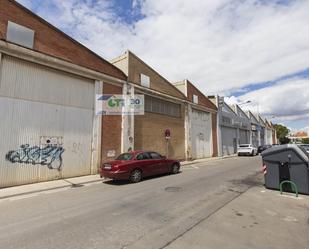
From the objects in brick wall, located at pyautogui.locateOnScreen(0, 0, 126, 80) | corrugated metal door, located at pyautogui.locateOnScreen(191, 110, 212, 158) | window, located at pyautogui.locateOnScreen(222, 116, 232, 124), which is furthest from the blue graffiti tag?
window, located at pyautogui.locateOnScreen(222, 116, 232, 124)

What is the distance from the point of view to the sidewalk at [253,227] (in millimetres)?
4594

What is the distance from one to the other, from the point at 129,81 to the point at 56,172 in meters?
7.99

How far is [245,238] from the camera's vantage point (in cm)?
486

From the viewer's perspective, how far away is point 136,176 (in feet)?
38.4

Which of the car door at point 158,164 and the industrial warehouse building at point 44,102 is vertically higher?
the industrial warehouse building at point 44,102

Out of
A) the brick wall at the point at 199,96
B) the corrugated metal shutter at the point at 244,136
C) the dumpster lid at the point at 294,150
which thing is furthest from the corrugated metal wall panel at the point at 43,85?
the corrugated metal shutter at the point at 244,136

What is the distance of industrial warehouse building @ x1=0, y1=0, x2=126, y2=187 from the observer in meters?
10.9

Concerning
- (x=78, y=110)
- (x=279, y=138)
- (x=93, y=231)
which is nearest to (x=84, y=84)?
(x=78, y=110)

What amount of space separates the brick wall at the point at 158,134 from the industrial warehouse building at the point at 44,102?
130 inches

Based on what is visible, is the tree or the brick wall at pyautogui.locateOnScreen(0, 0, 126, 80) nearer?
the brick wall at pyautogui.locateOnScreen(0, 0, 126, 80)

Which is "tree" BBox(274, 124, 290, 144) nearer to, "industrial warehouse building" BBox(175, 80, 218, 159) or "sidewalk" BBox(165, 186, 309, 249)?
"industrial warehouse building" BBox(175, 80, 218, 159)

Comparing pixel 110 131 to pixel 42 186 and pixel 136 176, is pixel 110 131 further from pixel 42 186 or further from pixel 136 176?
pixel 42 186

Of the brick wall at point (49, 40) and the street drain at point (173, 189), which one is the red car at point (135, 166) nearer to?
the street drain at point (173, 189)

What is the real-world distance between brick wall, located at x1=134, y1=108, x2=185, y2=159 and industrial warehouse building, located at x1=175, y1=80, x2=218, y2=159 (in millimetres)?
1182
